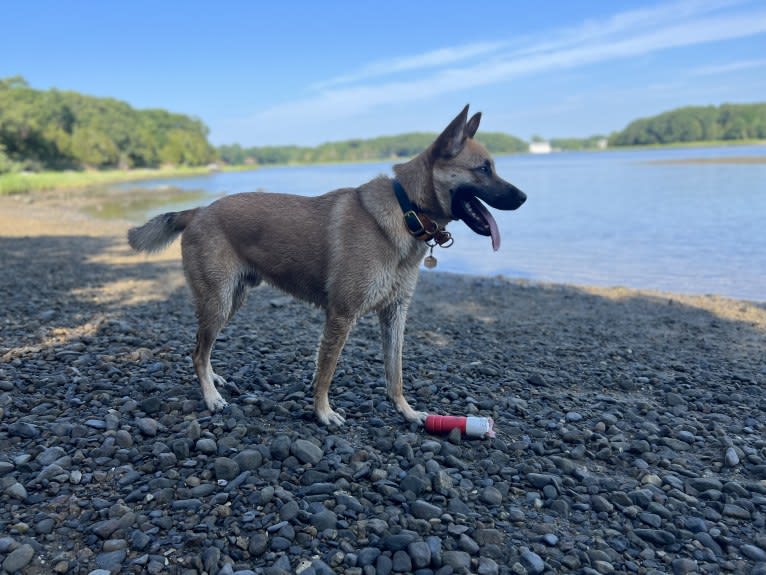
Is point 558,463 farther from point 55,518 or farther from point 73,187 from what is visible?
point 73,187

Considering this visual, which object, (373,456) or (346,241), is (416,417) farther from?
(346,241)

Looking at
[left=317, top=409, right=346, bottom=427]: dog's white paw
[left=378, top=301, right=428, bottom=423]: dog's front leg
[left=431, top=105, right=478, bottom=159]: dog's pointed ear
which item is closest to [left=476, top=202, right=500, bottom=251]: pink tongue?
[left=431, top=105, right=478, bottom=159]: dog's pointed ear

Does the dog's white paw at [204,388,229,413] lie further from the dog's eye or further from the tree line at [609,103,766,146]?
the tree line at [609,103,766,146]

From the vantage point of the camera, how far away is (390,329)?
5.64 metres

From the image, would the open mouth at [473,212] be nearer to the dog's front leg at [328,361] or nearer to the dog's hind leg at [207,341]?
the dog's front leg at [328,361]

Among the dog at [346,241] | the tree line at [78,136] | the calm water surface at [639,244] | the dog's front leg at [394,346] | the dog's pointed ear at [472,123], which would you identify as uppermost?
the tree line at [78,136]

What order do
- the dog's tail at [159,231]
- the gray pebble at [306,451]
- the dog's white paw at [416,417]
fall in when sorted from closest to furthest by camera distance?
the gray pebble at [306,451] → the dog's white paw at [416,417] → the dog's tail at [159,231]

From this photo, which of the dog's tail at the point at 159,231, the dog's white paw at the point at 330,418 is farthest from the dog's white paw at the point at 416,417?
the dog's tail at the point at 159,231

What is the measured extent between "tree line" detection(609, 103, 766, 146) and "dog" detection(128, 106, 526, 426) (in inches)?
6216

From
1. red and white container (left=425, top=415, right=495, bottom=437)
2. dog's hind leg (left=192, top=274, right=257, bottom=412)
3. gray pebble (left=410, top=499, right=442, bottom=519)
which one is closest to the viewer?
gray pebble (left=410, top=499, right=442, bottom=519)

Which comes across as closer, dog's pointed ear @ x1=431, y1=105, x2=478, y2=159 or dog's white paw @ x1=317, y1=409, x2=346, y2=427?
dog's pointed ear @ x1=431, y1=105, x2=478, y2=159

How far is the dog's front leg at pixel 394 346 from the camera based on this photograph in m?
5.54

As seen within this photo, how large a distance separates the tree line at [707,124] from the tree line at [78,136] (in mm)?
129301

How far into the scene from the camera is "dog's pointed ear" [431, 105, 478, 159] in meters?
4.99
